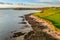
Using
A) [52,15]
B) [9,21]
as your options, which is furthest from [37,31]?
[9,21]

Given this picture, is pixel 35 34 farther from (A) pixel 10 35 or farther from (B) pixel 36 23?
(A) pixel 10 35

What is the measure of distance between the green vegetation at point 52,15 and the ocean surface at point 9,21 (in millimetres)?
154

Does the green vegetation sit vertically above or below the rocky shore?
above

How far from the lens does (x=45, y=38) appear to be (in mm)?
1813

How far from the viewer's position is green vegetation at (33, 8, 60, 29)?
189 cm

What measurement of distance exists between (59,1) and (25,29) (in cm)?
64

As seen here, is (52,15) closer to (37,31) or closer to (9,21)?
(37,31)

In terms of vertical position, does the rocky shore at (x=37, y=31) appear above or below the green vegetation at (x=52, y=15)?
below

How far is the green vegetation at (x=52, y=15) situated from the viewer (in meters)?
1.89

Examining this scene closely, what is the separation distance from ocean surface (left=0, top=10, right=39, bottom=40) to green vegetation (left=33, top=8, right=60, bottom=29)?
0.50 ft

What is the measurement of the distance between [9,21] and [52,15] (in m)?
0.62

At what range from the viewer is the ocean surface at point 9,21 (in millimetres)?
1897

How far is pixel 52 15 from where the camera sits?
76.8 inches

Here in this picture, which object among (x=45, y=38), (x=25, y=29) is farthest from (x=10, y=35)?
(x=45, y=38)
